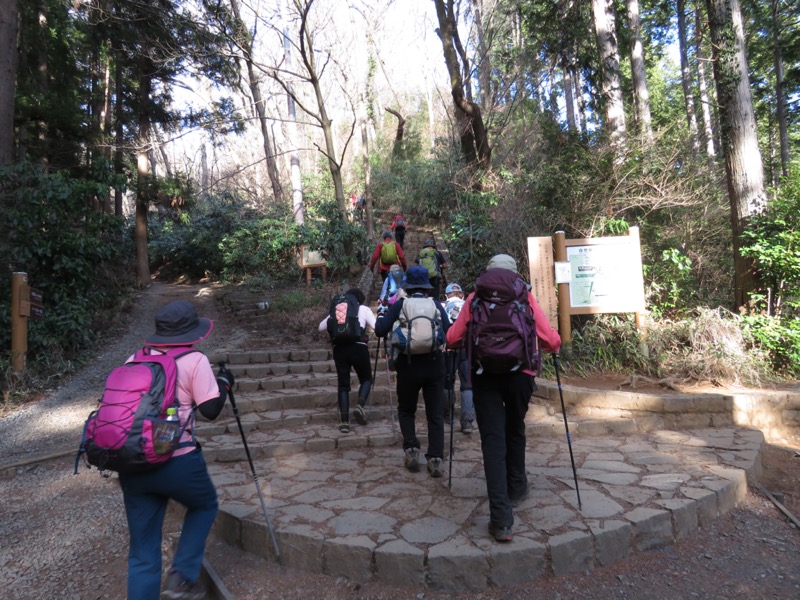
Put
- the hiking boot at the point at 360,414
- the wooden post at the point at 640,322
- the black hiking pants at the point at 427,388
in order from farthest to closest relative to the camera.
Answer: the wooden post at the point at 640,322
the hiking boot at the point at 360,414
the black hiking pants at the point at 427,388

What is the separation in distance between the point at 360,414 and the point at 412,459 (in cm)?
155

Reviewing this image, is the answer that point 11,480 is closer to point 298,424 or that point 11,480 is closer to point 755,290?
point 298,424

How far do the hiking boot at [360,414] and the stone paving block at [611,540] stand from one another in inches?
123

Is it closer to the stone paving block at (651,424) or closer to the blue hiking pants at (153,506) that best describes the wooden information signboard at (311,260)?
the stone paving block at (651,424)

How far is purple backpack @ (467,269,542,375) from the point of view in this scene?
3.35 meters

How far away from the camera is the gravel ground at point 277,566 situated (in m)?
3.21

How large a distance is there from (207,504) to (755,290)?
7609mm

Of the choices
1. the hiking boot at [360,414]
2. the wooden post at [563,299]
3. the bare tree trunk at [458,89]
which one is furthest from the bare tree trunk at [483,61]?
the hiking boot at [360,414]

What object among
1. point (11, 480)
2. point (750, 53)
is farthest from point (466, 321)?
point (750, 53)

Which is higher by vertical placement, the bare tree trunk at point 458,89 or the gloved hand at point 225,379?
the bare tree trunk at point 458,89

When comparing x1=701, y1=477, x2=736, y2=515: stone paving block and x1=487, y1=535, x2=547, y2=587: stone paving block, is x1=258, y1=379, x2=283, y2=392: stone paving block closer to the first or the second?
x1=487, y1=535, x2=547, y2=587: stone paving block

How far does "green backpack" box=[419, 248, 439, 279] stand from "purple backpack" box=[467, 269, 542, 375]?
577 centimetres

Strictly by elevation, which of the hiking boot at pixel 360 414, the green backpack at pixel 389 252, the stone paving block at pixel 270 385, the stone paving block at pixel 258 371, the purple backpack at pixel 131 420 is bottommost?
the hiking boot at pixel 360 414

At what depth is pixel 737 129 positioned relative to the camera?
789 cm
